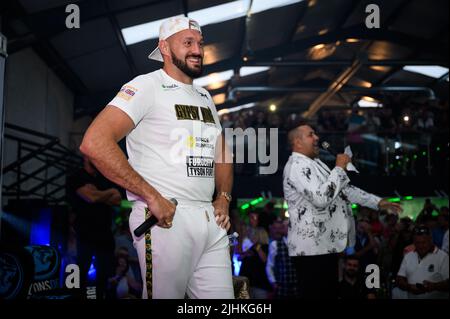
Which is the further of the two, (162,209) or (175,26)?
(175,26)

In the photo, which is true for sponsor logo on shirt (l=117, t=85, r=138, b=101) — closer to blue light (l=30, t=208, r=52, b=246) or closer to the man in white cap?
the man in white cap

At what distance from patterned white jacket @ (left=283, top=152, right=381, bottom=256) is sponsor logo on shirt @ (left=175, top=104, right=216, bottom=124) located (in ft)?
4.29

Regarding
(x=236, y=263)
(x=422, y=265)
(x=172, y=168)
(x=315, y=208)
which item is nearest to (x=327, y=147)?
(x=315, y=208)

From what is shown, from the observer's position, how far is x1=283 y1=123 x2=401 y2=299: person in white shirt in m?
3.78

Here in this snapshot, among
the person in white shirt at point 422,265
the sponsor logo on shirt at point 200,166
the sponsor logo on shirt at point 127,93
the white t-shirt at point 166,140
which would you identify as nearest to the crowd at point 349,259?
the person in white shirt at point 422,265

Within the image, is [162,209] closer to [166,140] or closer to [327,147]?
[166,140]

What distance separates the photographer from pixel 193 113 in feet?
8.80

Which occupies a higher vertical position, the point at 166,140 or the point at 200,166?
the point at 166,140

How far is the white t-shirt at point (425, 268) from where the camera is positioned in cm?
627

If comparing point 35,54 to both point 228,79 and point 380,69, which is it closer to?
point 228,79

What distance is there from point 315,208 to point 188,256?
168 centimetres

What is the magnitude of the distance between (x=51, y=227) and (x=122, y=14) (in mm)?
3653

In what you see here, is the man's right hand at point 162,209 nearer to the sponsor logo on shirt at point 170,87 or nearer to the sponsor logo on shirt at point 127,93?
the sponsor logo on shirt at point 127,93
